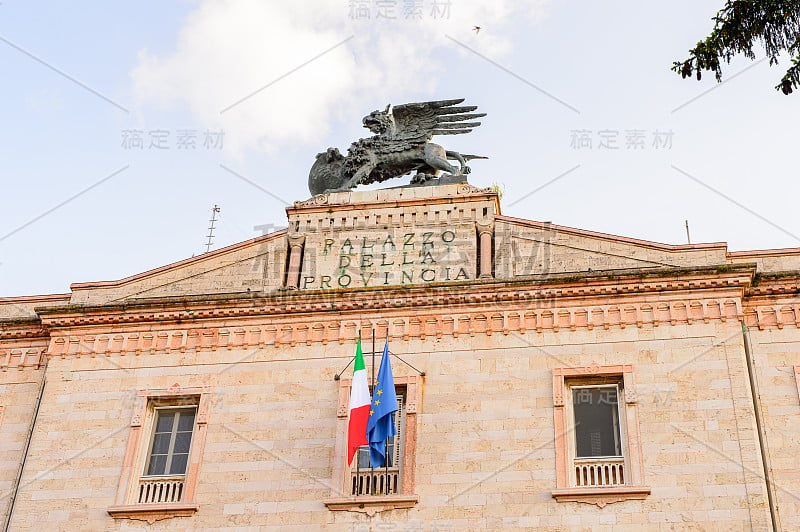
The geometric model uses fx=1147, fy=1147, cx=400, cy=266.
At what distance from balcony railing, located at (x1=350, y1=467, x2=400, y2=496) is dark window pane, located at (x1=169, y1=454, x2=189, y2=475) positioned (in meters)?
3.56

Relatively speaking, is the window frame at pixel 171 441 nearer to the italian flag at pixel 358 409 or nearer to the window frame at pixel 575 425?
the italian flag at pixel 358 409

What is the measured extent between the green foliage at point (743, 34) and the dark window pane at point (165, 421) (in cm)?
1234

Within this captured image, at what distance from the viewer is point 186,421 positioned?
23.6m

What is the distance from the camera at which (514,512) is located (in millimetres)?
20922

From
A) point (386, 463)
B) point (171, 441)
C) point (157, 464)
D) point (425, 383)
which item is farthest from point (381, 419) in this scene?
point (157, 464)

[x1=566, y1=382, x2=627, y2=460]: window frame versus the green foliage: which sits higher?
the green foliage

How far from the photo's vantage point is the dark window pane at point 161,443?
2331cm

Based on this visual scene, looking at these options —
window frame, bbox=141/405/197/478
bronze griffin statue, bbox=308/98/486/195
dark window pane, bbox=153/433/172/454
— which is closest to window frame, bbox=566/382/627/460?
bronze griffin statue, bbox=308/98/486/195

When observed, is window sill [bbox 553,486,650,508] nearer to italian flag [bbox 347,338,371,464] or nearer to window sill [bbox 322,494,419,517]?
window sill [bbox 322,494,419,517]

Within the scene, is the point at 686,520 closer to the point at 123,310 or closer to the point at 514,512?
the point at 514,512

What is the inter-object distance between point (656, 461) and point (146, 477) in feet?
32.5

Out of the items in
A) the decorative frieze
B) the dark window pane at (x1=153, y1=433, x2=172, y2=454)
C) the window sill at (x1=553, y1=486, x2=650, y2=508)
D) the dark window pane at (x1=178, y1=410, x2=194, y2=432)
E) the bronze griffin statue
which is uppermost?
the bronze griffin statue

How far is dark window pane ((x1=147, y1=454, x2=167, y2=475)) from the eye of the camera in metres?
23.0

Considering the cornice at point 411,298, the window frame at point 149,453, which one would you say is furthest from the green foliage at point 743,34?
the window frame at point 149,453
